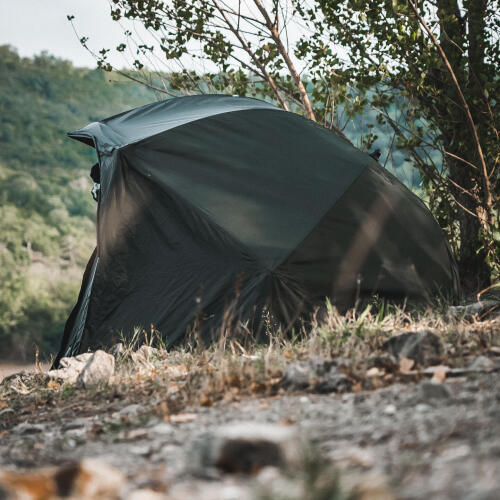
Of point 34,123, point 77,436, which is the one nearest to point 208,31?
point 77,436

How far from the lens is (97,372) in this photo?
3514mm

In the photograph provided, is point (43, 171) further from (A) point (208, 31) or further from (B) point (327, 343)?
(B) point (327, 343)

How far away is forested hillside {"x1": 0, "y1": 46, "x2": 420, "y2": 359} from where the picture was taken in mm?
35844

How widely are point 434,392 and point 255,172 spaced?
3.05 m

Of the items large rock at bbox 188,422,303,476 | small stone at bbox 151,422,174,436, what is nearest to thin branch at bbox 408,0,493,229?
small stone at bbox 151,422,174,436

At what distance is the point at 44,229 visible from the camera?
4153 centimetres

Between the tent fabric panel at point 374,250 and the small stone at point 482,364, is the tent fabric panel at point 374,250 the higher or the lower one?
the higher one

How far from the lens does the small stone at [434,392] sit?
6.73 ft

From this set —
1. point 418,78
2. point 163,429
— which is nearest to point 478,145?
point 418,78

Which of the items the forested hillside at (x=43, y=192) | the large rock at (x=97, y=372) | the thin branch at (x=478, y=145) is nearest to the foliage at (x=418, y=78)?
the thin branch at (x=478, y=145)

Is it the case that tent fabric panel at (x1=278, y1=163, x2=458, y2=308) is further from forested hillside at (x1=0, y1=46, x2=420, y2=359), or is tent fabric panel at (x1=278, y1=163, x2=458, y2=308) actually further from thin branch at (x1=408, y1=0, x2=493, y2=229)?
forested hillside at (x1=0, y1=46, x2=420, y2=359)

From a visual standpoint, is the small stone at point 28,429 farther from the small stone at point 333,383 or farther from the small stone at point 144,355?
the small stone at point 333,383

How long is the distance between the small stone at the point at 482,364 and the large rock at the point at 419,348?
0.54 ft

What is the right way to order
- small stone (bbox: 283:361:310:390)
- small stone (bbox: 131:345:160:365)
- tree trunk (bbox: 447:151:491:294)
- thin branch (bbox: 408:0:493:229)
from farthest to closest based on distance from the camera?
1. tree trunk (bbox: 447:151:491:294)
2. thin branch (bbox: 408:0:493:229)
3. small stone (bbox: 131:345:160:365)
4. small stone (bbox: 283:361:310:390)
